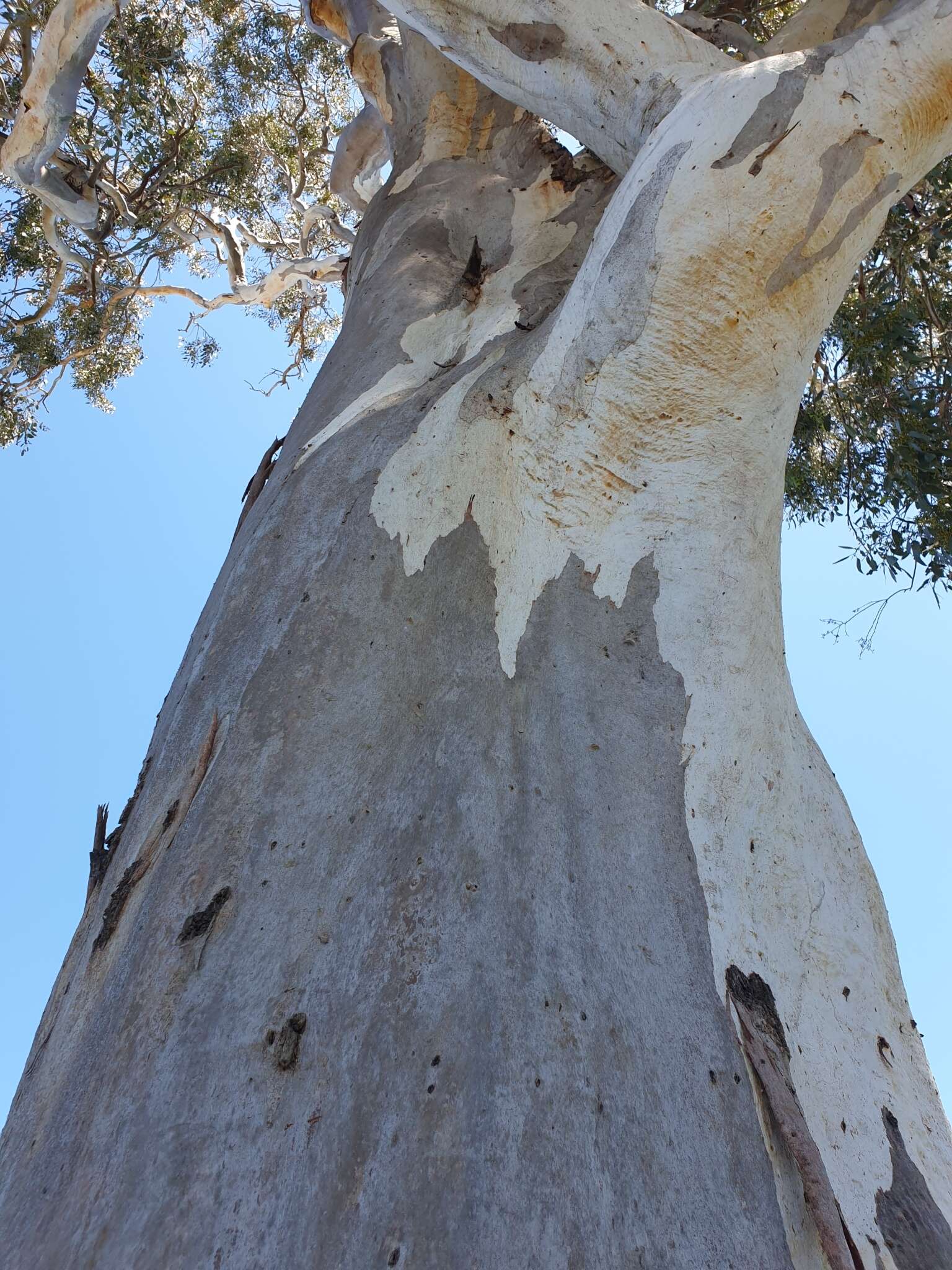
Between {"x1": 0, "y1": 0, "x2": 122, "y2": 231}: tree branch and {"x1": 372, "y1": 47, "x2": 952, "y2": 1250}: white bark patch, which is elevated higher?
{"x1": 0, "y1": 0, "x2": 122, "y2": 231}: tree branch

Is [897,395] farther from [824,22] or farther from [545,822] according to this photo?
[545,822]

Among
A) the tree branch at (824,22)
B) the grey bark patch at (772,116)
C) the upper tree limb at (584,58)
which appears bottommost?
the grey bark patch at (772,116)

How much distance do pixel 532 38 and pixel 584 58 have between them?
0.17m

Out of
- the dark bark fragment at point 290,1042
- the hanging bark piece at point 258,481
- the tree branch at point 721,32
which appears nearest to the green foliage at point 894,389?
the tree branch at point 721,32

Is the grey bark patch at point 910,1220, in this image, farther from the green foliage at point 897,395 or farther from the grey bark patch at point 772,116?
the green foliage at point 897,395

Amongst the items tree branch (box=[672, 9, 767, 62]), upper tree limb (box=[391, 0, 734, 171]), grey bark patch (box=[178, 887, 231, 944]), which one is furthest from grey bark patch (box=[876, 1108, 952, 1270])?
tree branch (box=[672, 9, 767, 62])

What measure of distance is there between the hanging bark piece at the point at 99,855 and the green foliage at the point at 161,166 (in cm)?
601

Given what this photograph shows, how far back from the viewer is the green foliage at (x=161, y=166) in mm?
6883

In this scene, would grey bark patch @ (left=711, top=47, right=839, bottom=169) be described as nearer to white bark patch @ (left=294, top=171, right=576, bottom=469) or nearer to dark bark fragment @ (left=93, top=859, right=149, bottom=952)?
white bark patch @ (left=294, top=171, right=576, bottom=469)

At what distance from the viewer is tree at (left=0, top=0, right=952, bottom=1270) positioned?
3.46 ft

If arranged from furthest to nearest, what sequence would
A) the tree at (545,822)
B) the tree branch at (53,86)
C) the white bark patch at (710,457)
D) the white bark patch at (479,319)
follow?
the tree branch at (53,86)
the white bark patch at (479,319)
the white bark patch at (710,457)
the tree at (545,822)

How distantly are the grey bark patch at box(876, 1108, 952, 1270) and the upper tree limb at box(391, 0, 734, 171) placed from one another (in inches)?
81.4

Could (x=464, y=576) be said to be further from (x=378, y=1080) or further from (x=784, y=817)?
(x=378, y=1080)

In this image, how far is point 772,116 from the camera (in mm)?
1914
